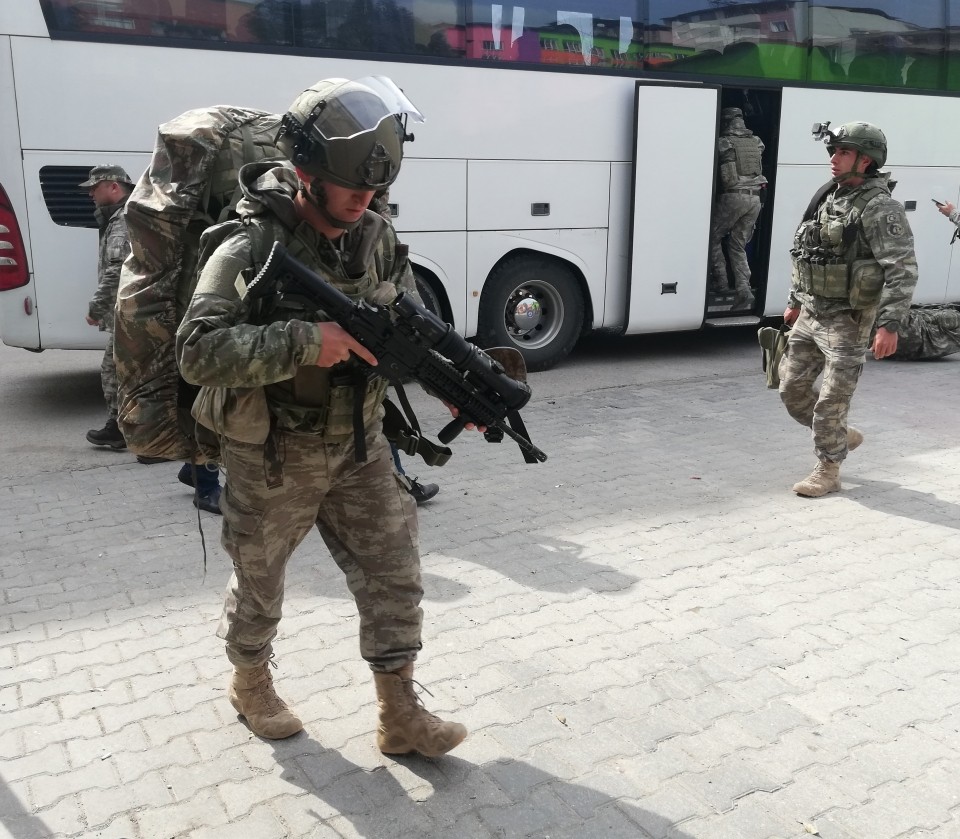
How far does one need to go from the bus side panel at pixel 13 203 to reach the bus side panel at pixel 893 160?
21.5ft

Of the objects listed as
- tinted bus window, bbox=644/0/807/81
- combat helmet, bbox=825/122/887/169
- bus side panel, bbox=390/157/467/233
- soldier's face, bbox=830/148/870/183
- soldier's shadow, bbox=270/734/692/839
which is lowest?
soldier's shadow, bbox=270/734/692/839

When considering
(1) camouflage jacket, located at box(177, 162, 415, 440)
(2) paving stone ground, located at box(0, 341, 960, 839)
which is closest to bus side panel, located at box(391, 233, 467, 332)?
(2) paving stone ground, located at box(0, 341, 960, 839)

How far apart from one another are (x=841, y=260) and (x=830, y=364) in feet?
1.84

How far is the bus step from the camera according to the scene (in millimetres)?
9180

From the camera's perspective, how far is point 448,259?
7812 millimetres

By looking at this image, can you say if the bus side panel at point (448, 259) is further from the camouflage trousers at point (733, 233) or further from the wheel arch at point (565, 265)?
the camouflage trousers at point (733, 233)

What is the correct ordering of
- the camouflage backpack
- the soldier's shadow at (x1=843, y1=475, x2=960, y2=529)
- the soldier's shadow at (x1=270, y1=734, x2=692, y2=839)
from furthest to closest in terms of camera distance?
1. the soldier's shadow at (x1=843, y1=475, x2=960, y2=529)
2. the camouflage backpack
3. the soldier's shadow at (x1=270, y1=734, x2=692, y2=839)

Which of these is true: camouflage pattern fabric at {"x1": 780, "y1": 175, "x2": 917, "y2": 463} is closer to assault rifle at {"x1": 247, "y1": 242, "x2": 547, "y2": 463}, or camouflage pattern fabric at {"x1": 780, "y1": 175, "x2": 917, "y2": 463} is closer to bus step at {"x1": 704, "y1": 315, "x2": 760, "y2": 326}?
assault rifle at {"x1": 247, "y1": 242, "x2": 547, "y2": 463}

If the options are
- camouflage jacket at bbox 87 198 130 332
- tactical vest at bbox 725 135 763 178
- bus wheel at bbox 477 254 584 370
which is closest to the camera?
camouflage jacket at bbox 87 198 130 332

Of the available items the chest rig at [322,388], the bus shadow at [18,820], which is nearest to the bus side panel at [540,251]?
the chest rig at [322,388]

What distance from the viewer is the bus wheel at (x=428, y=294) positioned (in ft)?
24.7

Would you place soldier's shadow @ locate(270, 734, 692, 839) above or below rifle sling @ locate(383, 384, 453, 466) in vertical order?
A: below

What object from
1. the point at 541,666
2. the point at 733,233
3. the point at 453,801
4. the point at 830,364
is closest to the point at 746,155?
the point at 733,233

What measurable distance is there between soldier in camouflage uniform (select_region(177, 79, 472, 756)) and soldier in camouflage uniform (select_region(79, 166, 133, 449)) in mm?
3229
